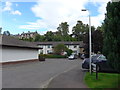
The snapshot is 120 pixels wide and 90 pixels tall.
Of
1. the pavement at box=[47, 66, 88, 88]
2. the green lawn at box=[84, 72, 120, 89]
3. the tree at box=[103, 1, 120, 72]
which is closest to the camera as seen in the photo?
the tree at box=[103, 1, 120, 72]

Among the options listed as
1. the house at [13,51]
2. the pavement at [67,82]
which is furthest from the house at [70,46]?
the pavement at [67,82]

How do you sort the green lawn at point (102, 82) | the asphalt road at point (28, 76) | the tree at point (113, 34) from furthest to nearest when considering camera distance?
the asphalt road at point (28, 76) < the green lawn at point (102, 82) < the tree at point (113, 34)

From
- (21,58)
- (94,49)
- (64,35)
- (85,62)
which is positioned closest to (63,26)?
(64,35)

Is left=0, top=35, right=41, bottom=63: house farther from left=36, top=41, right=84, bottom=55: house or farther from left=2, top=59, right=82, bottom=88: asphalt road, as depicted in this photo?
left=36, top=41, right=84, bottom=55: house

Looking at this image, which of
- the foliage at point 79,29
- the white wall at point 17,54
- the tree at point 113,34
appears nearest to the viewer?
the tree at point 113,34

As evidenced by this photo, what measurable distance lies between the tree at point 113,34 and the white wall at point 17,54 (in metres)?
24.1

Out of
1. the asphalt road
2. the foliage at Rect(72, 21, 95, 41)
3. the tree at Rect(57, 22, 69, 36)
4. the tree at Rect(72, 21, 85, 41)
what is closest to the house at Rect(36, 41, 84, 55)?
the tree at Rect(72, 21, 85, 41)

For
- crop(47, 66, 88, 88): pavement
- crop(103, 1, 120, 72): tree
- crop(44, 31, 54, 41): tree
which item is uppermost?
crop(44, 31, 54, 41): tree

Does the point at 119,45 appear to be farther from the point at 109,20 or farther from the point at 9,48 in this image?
the point at 9,48

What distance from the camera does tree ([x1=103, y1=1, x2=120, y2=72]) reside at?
369 inches

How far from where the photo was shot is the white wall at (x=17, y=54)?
32.1 metres

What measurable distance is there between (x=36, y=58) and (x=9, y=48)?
42.4ft

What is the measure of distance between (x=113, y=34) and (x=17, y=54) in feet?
91.6

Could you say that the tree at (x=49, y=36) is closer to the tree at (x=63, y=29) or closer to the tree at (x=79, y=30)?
the tree at (x=63, y=29)
